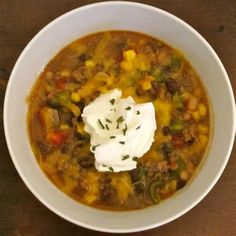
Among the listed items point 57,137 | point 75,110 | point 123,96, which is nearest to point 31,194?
point 57,137

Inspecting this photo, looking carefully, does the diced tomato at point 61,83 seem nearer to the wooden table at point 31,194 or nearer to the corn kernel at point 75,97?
the corn kernel at point 75,97

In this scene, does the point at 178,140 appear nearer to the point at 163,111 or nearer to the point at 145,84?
the point at 163,111

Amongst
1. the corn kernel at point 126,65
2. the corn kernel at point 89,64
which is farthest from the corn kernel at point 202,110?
the corn kernel at point 89,64

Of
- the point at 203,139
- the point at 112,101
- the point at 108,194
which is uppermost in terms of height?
the point at 112,101

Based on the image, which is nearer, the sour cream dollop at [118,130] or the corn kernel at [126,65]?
the sour cream dollop at [118,130]

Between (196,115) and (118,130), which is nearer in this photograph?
(118,130)

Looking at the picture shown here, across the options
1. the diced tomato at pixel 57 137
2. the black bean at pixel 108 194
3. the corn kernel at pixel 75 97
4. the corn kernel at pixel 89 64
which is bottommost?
the black bean at pixel 108 194

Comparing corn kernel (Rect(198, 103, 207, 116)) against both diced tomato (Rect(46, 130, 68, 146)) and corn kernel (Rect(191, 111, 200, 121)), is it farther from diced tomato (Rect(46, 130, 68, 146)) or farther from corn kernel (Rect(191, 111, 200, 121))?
diced tomato (Rect(46, 130, 68, 146))
